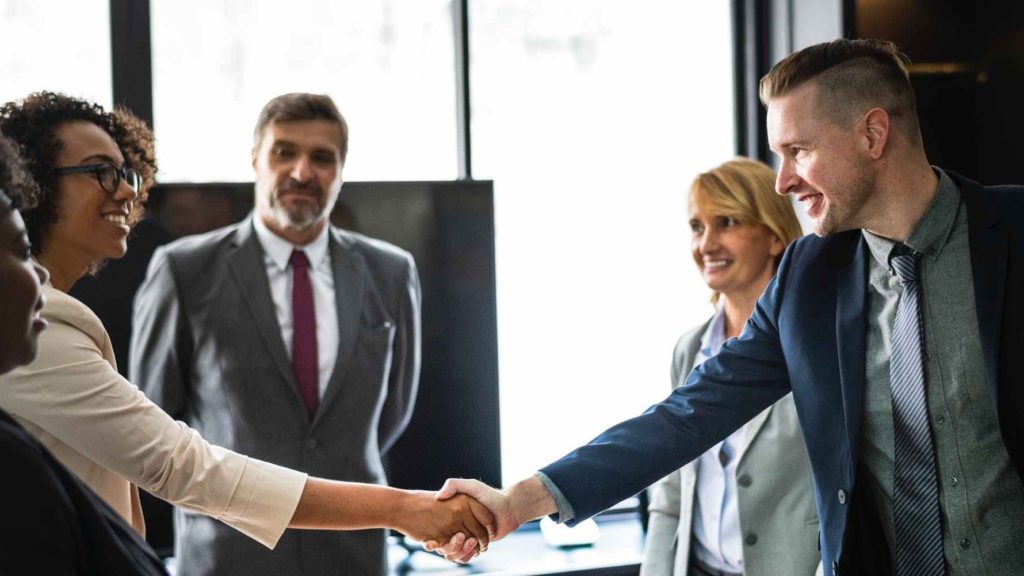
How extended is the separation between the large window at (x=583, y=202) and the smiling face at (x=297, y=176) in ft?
3.17

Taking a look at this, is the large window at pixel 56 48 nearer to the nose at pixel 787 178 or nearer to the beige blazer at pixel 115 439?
the beige blazer at pixel 115 439

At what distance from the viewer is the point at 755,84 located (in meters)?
4.51

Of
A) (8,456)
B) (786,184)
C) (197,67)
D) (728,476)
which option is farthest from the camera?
(197,67)

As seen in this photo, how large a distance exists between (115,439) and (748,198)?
1.73 metres

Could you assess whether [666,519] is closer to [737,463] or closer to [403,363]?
[737,463]

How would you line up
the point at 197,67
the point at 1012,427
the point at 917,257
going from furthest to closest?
the point at 197,67 < the point at 917,257 < the point at 1012,427

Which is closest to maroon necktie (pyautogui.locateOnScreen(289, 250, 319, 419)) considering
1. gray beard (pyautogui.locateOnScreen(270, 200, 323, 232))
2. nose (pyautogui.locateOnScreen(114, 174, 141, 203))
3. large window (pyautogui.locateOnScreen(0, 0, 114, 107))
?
gray beard (pyautogui.locateOnScreen(270, 200, 323, 232))

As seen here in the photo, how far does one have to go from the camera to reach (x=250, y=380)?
9.99 ft

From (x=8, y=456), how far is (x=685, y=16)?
3.71m

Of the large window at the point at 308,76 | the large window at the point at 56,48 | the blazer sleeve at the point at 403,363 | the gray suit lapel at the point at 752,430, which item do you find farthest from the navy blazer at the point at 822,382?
the large window at the point at 56,48

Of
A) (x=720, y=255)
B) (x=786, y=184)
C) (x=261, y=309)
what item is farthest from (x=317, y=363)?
(x=786, y=184)

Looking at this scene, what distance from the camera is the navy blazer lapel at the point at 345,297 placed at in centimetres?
311

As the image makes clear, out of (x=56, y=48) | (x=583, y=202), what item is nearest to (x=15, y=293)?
(x=56, y=48)

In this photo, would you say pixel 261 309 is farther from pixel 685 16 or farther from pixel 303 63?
pixel 685 16
